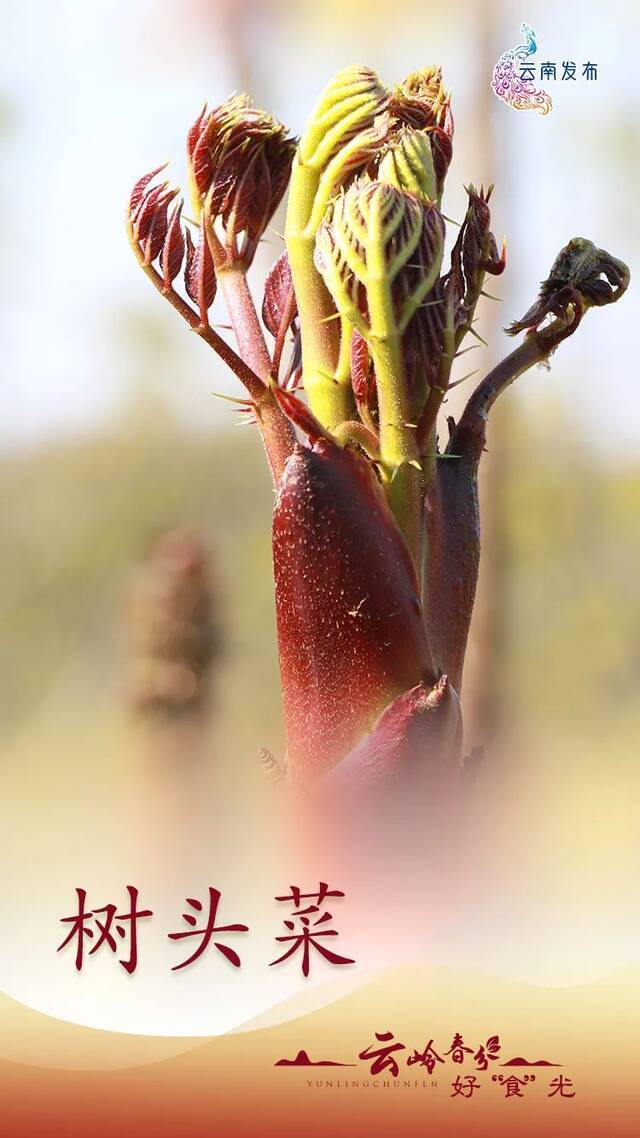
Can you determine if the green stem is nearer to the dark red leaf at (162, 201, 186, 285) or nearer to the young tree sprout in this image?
the young tree sprout

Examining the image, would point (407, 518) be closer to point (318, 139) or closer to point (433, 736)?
point (433, 736)

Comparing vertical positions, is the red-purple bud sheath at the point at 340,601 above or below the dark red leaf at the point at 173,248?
below

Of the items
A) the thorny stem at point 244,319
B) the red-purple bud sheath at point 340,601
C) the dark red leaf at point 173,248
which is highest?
the dark red leaf at point 173,248

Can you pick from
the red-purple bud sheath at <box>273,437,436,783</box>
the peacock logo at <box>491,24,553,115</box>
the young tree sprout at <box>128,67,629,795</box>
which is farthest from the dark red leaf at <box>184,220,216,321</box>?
the peacock logo at <box>491,24,553,115</box>

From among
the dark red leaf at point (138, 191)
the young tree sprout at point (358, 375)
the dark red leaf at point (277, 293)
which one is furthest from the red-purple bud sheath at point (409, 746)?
the dark red leaf at point (138, 191)

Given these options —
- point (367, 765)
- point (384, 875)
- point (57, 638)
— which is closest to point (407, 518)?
point (367, 765)

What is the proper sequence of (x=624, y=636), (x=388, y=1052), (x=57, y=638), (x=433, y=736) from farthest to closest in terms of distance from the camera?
(x=624, y=636) < (x=57, y=638) < (x=388, y=1052) < (x=433, y=736)

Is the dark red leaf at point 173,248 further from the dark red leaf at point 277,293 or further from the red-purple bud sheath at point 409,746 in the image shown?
the red-purple bud sheath at point 409,746
